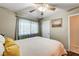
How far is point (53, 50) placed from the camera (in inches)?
50.0

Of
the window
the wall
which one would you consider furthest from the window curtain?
the wall

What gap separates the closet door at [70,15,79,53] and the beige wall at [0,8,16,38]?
79 cm

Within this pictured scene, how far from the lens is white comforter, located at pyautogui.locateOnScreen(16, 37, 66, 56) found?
1.26 m

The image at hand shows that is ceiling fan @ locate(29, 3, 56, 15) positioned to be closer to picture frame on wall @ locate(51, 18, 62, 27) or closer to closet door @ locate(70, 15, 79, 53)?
picture frame on wall @ locate(51, 18, 62, 27)

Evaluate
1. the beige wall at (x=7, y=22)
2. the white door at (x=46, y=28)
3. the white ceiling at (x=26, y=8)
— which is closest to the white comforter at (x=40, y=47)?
the white door at (x=46, y=28)

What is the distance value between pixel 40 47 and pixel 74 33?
503 millimetres

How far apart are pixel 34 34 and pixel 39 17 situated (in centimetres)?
25

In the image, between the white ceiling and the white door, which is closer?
the white ceiling

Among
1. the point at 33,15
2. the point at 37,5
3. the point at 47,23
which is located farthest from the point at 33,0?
the point at 47,23

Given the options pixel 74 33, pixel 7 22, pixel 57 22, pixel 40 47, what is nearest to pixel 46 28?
pixel 57 22

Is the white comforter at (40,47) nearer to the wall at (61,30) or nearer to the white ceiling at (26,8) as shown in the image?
the wall at (61,30)

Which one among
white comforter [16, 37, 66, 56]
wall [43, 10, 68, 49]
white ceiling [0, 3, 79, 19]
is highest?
white ceiling [0, 3, 79, 19]

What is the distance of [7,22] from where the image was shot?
129cm

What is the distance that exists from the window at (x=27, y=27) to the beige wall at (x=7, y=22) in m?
0.10
